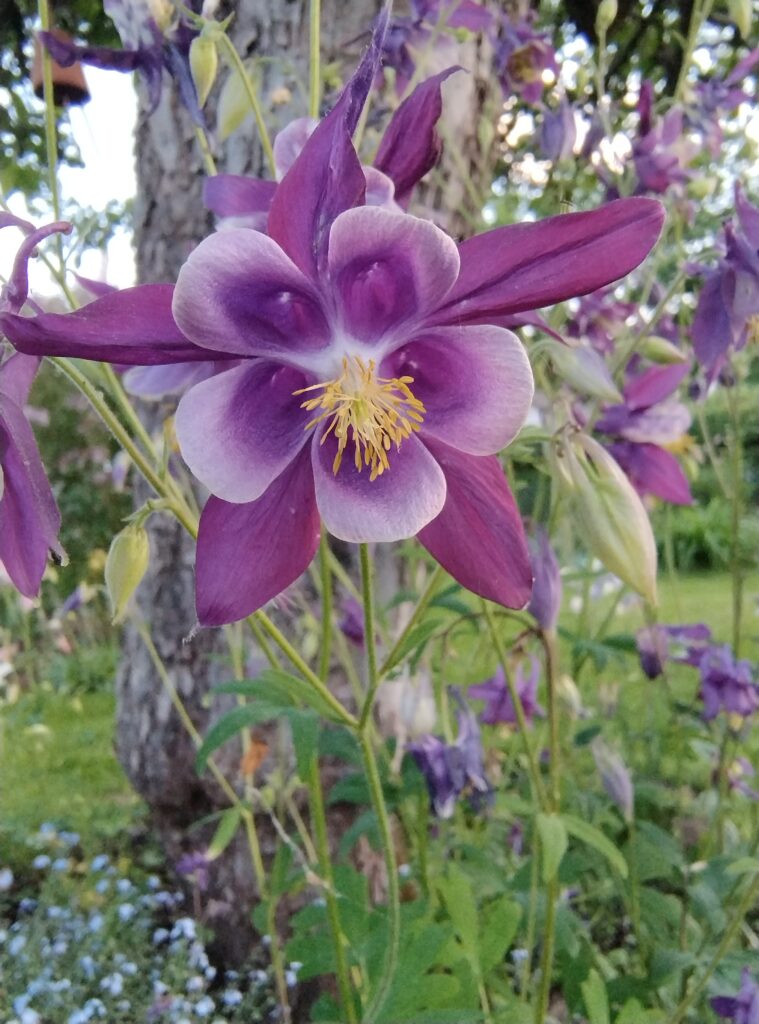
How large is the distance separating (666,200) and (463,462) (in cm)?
108

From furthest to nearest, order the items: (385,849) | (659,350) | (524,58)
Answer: (524,58) < (659,350) < (385,849)

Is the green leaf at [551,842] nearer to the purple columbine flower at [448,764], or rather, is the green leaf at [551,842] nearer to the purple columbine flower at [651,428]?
the purple columbine flower at [448,764]

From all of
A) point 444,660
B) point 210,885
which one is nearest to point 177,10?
point 444,660

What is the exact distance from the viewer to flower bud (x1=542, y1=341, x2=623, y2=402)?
2.63 feet

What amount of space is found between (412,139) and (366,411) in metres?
0.22

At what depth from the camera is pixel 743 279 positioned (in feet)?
2.97

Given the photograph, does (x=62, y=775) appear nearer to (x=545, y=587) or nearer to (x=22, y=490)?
(x=545, y=587)

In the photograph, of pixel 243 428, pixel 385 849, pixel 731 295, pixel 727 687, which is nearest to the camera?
pixel 243 428

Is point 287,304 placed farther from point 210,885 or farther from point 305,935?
point 210,885

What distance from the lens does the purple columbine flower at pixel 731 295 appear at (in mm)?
870

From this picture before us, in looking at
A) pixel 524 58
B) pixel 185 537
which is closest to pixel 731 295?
pixel 524 58

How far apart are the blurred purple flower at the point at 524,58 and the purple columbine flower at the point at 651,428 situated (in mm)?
715

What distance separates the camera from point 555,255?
52 cm

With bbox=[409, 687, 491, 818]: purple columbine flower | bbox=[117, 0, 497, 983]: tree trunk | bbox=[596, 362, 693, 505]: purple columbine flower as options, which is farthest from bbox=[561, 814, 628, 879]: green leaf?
bbox=[117, 0, 497, 983]: tree trunk
